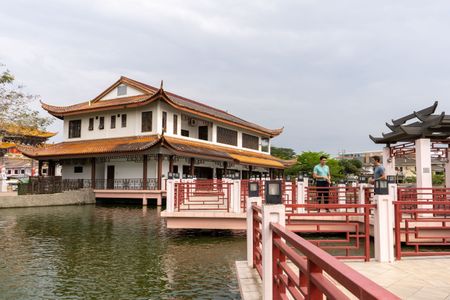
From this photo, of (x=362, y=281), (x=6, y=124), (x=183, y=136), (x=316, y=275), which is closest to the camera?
(x=362, y=281)

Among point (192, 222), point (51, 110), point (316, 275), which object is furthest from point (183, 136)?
point (316, 275)

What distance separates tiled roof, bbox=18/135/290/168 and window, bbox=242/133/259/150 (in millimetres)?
3261

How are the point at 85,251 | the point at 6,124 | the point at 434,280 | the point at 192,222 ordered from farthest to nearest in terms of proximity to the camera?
the point at 6,124
the point at 192,222
the point at 85,251
the point at 434,280

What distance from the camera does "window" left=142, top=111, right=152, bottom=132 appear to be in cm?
2464

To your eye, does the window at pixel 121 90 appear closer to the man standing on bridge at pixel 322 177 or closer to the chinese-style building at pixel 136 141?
the chinese-style building at pixel 136 141

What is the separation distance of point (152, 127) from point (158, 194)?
16.1 feet

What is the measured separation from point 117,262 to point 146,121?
59.1 feet

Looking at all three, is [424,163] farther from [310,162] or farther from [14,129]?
[310,162]

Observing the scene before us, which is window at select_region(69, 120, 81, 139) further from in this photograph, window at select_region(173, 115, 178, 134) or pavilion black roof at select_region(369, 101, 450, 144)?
pavilion black roof at select_region(369, 101, 450, 144)

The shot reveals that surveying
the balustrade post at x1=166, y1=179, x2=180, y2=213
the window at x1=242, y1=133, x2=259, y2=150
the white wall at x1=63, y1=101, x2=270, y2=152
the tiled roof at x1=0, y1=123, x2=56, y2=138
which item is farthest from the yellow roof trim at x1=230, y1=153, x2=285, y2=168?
the balustrade post at x1=166, y1=179, x2=180, y2=213

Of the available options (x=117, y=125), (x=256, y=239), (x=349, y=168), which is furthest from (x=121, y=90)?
(x=349, y=168)

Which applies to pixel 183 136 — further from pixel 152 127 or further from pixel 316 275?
pixel 316 275

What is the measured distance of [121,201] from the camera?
24609 mm

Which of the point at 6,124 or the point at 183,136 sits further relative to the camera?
the point at 183,136
